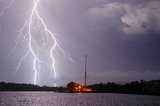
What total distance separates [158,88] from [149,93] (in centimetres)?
2292

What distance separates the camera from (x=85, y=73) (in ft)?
580

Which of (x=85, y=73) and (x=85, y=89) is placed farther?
(x=85, y=89)

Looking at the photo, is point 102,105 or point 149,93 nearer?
point 102,105

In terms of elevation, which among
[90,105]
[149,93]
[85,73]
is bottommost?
[90,105]

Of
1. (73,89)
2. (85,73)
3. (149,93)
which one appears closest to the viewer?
(149,93)

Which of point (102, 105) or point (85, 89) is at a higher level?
point (85, 89)

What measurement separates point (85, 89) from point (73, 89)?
6985 millimetres

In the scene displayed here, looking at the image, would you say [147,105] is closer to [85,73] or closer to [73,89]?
[85,73]

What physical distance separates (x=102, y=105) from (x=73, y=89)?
4458 inches

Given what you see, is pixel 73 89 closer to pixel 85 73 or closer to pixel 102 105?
pixel 85 73

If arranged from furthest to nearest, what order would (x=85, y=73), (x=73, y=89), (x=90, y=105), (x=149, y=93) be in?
(x=73, y=89) → (x=85, y=73) → (x=149, y=93) → (x=90, y=105)

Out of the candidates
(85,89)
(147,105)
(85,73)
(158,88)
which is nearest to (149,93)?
(158,88)

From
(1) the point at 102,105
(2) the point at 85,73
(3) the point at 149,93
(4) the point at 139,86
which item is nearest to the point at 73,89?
(2) the point at 85,73

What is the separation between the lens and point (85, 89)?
196 m
